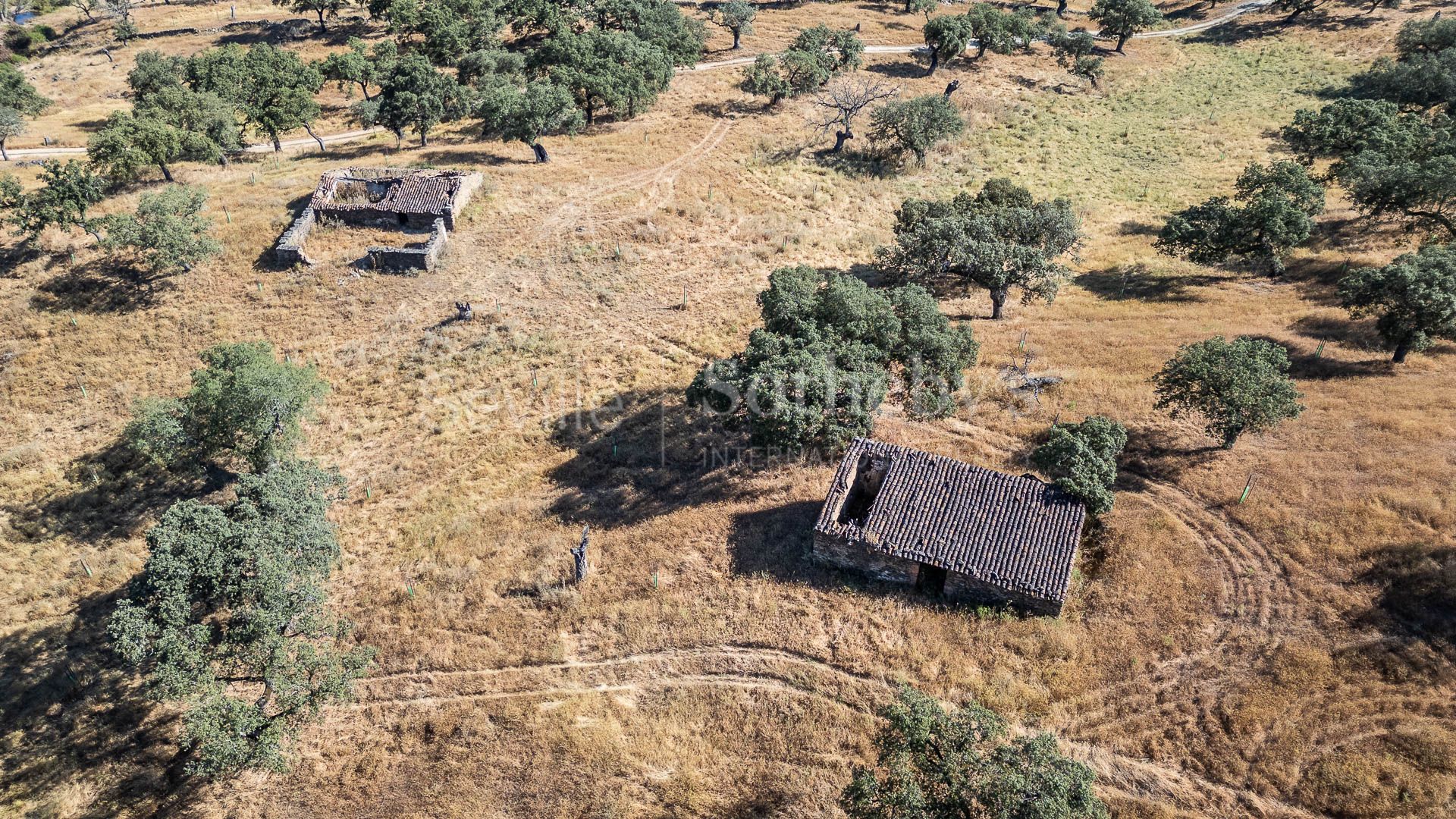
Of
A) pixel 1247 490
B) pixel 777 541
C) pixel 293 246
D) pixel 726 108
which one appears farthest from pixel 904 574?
pixel 726 108

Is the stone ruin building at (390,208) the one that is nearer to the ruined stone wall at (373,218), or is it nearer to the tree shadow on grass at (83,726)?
the ruined stone wall at (373,218)

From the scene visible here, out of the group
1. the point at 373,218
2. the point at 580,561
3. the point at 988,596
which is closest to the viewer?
the point at 988,596

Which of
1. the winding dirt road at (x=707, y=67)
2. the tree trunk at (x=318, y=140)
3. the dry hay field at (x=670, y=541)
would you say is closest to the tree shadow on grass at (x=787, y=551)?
the dry hay field at (x=670, y=541)

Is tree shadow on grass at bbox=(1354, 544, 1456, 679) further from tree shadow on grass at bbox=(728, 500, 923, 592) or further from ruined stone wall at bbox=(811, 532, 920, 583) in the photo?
tree shadow on grass at bbox=(728, 500, 923, 592)

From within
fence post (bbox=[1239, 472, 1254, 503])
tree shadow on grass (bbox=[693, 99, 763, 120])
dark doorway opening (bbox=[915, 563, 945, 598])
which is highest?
tree shadow on grass (bbox=[693, 99, 763, 120])

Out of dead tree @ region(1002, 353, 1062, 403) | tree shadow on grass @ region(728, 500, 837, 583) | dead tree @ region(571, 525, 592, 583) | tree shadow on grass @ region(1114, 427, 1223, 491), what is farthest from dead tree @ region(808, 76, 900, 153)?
dead tree @ region(571, 525, 592, 583)

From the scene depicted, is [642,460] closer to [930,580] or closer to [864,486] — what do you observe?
[864,486]
